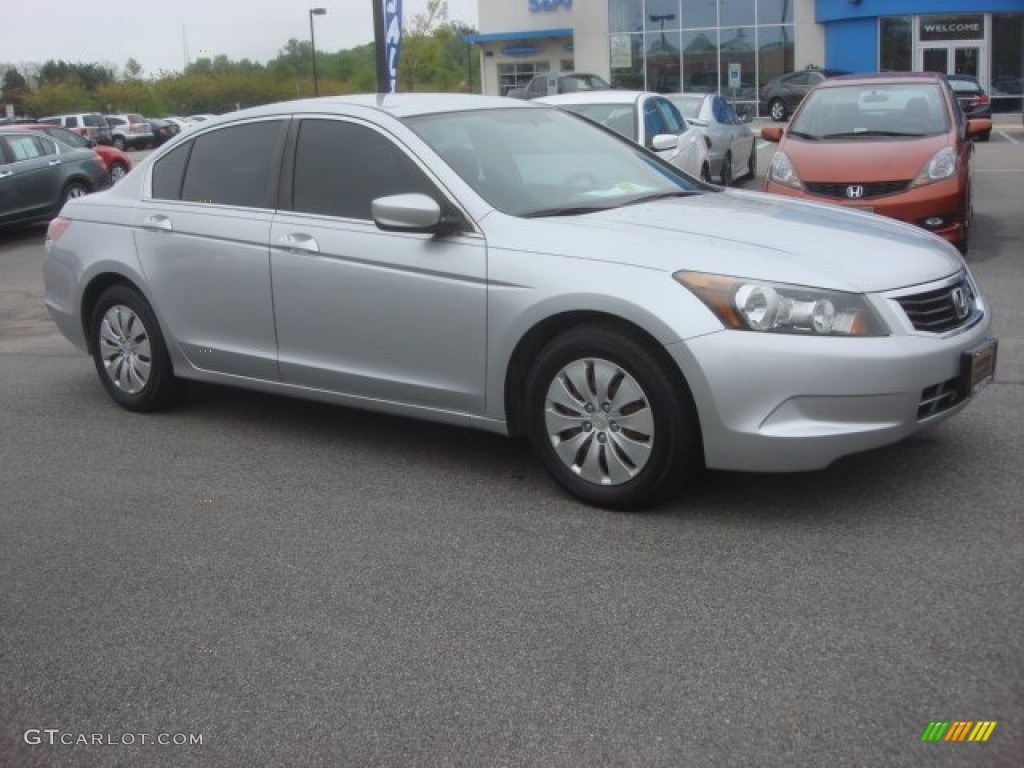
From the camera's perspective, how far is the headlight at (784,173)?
10180 millimetres

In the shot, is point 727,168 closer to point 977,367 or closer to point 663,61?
point 977,367

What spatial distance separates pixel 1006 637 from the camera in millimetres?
3488

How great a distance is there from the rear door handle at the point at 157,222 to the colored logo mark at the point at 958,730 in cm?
447

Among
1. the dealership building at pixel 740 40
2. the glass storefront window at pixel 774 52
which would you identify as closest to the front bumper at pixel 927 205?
the dealership building at pixel 740 40

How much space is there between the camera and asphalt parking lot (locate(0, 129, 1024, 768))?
3.14 m

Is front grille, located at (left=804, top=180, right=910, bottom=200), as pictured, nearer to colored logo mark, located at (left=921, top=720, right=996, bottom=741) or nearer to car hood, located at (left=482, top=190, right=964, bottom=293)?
car hood, located at (left=482, top=190, right=964, bottom=293)

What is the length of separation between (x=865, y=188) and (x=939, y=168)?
2.06ft

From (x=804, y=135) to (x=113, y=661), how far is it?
880 centimetres

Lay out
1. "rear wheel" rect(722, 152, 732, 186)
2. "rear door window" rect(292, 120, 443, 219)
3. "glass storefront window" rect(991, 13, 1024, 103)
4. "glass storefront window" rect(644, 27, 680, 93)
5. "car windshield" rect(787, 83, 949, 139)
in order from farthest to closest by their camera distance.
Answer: "glass storefront window" rect(644, 27, 680, 93)
"glass storefront window" rect(991, 13, 1024, 103)
"rear wheel" rect(722, 152, 732, 186)
"car windshield" rect(787, 83, 949, 139)
"rear door window" rect(292, 120, 443, 219)

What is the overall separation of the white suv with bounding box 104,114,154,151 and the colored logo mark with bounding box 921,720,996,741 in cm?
4807

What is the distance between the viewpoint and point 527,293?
4.77 meters

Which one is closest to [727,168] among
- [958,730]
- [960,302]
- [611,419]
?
[960,302]

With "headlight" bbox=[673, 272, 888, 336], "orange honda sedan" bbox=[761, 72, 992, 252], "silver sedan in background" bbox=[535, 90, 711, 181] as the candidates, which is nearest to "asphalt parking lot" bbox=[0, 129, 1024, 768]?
"headlight" bbox=[673, 272, 888, 336]

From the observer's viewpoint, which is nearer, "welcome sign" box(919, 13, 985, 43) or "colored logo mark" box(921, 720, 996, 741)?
"colored logo mark" box(921, 720, 996, 741)
